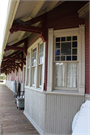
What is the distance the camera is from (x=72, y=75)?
4.04 m

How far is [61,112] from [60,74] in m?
1.12

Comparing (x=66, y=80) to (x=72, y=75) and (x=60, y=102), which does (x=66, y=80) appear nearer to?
(x=72, y=75)

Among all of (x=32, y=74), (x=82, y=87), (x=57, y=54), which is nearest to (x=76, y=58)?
(x=57, y=54)

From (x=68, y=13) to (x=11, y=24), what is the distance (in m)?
1.74

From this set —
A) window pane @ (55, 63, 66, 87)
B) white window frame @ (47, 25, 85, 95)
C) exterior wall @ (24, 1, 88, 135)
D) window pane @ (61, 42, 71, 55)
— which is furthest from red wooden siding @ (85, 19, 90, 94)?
window pane @ (55, 63, 66, 87)

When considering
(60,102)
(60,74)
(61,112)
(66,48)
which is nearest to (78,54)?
(66,48)

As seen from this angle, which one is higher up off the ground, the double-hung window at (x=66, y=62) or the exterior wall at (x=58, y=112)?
the double-hung window at (x=66, y=62)

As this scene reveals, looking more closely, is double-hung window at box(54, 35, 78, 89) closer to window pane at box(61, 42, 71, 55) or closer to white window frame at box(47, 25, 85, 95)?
window pane at box(61, 42, 71, 55)

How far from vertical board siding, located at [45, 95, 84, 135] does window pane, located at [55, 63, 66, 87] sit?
0.42 m

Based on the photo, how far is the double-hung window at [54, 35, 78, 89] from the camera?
402 cm

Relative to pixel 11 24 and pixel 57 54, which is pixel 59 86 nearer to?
pixel 57 54

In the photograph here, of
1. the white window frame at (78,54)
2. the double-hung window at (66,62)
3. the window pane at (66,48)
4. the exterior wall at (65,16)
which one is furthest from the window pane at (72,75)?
the exterior wall at (65,16)

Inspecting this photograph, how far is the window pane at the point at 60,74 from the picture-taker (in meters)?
4.15

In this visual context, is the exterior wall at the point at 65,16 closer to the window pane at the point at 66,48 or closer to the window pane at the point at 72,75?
the window pane at the point at 66,48
